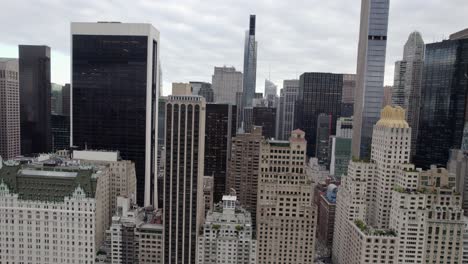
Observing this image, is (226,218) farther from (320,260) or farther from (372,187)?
(372,187)

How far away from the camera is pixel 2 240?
137500 mm

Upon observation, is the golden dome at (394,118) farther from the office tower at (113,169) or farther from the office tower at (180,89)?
the office tower at (113,169)

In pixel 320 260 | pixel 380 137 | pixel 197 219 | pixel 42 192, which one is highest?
pixel 380 137

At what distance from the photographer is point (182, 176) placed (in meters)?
139

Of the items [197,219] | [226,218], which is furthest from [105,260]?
[226,218]

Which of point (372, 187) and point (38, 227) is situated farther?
point (372, 187)

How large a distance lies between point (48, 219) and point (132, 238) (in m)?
32.9

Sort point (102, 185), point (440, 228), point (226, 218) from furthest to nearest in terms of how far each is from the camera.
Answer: point (102, 185) → point (226, 218) → point (440, 228)

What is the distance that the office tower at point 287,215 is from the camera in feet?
456

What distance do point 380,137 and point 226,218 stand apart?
76960 mm

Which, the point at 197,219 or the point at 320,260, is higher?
the point at 197,219

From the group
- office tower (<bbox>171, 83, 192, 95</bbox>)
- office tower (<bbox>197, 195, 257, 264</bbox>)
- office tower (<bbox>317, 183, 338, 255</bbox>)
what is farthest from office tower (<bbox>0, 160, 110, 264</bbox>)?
office tower (<bbox>317, 183, 338, 255</bbox>)

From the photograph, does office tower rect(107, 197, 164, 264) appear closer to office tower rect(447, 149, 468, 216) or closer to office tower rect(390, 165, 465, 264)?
office tower rect(390, 165, 465, 264)

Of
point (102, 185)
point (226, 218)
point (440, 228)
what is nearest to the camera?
point (440, 228)
